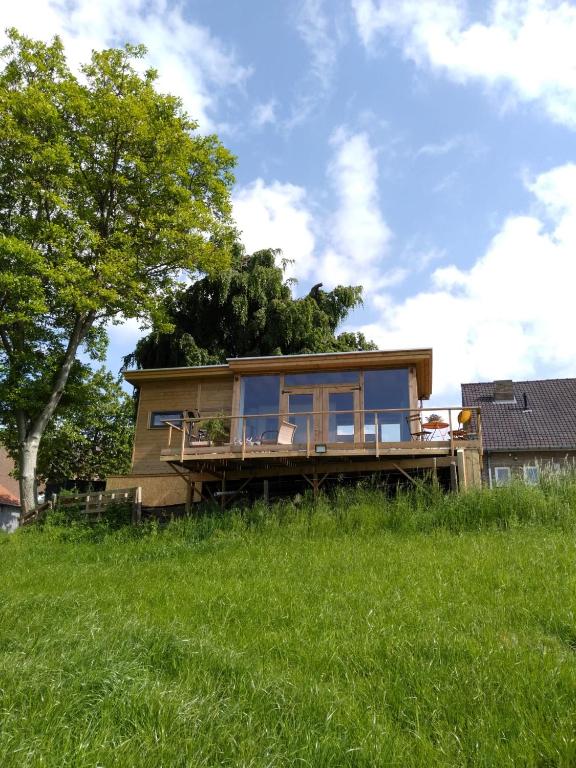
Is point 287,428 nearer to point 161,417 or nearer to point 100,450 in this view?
point 161,417

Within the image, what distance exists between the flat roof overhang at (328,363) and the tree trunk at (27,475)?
449 centimetres

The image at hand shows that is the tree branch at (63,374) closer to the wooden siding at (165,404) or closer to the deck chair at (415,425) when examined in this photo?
the wooden siding at (165,404)

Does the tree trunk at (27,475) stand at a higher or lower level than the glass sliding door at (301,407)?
lower

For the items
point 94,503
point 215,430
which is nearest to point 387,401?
point 215,430

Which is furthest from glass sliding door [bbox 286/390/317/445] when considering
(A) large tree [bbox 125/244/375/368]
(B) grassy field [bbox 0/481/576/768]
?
(A) large tree [bbox 125/244/375/368]

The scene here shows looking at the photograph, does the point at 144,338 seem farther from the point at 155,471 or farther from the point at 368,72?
the point at 368,72

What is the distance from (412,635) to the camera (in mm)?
5371

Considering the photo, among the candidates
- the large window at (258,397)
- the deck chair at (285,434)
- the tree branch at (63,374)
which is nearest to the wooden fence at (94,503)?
the tree branch at (63,374)

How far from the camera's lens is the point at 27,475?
17.4m

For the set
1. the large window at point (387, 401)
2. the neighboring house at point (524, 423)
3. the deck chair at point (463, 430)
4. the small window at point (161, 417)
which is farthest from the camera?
the neighboring house at point (524, 423)

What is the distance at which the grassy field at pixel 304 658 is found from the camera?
3.64 m

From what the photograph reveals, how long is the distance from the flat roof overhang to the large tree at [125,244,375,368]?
8433 millimetres

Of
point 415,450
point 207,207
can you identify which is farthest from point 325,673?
point 207,207

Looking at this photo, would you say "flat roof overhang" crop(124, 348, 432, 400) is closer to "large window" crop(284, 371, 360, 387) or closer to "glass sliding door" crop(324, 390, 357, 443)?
"large window" crop(284, 371, 360, 387)
